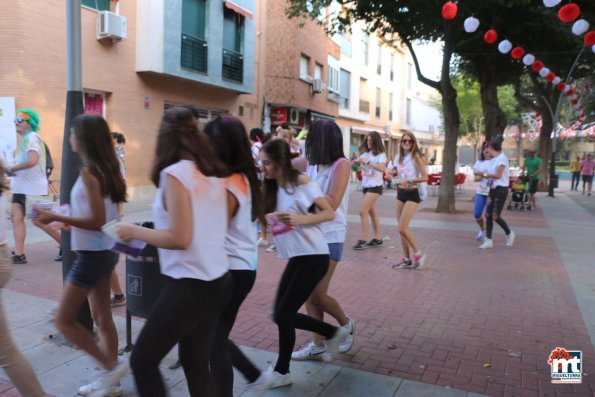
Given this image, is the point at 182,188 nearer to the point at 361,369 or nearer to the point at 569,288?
the point at 361,369

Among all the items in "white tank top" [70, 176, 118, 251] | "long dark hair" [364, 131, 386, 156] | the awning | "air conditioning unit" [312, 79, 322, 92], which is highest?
the awning

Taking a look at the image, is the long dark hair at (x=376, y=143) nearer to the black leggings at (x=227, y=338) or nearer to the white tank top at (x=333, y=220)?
the white tank top at (x=333, y=220)

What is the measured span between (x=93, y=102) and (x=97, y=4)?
250 cm

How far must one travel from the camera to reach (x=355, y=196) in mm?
19438

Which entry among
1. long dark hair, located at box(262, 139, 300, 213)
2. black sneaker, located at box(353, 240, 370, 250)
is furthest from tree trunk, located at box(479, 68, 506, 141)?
long dark hair, located at box(262, 139, 300, 213)

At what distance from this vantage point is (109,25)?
509 inches

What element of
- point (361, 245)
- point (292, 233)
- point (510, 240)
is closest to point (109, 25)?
point (361, 245)

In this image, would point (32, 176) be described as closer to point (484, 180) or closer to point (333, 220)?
point (333, 220)

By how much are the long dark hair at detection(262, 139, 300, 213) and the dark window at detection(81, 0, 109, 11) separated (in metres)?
11.8

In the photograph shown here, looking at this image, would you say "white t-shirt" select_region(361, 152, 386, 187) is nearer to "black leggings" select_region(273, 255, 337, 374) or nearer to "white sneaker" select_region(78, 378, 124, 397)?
"black leggings" select_region(273, 255, 337, 374)

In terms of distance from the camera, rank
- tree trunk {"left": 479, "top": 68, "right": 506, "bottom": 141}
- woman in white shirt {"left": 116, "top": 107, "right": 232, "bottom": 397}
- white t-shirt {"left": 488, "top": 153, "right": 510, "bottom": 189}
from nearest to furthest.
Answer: woman in white shirt {"left": 116, "top": 107, "right": 232, "bottom": 397} → white t-shirt {"left": 488, "top": 153, "right": 510, "bottom": 189} → tree trunk {"left": 479, "top": 68, "right": 506, "bottom": 141}

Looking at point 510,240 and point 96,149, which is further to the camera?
point 510,240

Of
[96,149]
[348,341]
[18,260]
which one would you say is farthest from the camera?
[18,260]

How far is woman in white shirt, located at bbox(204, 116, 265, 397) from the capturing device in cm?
274
